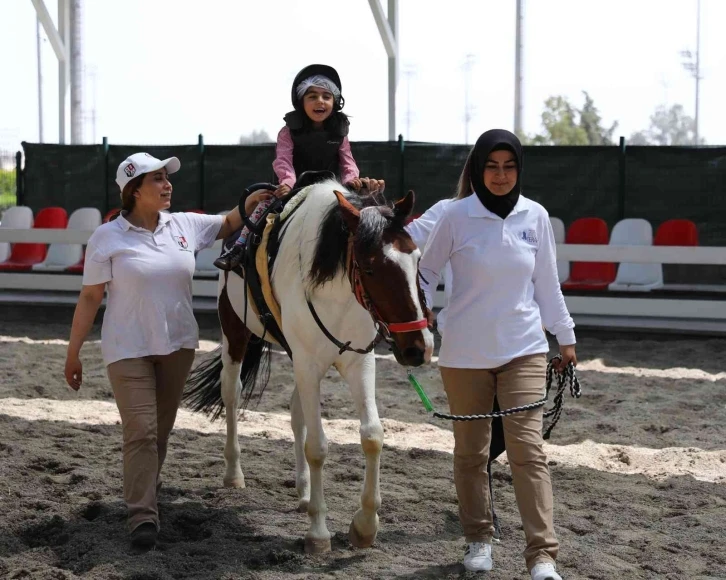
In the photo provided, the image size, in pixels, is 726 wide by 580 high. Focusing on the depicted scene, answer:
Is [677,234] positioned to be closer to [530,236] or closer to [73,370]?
[530,236]

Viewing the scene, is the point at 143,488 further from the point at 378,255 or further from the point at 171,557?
the point at 378,255

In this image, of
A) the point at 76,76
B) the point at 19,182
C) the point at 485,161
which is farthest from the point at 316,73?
the point at 76,76

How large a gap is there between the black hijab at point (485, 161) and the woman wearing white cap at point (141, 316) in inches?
56.4

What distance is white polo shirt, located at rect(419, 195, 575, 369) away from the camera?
3.79m

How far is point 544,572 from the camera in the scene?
11.6 feet

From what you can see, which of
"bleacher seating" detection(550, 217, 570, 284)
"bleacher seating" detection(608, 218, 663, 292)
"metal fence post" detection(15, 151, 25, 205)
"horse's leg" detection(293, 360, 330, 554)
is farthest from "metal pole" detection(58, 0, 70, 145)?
"horse's leg" detection(293, 360, 330, 554)

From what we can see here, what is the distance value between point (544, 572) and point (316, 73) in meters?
2.98

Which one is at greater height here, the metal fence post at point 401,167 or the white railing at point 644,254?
the metal fence post at point 401,167

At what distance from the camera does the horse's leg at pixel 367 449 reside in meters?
4.13

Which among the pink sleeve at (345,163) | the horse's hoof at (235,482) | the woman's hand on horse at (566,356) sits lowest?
the horse's hoof at (235,482)

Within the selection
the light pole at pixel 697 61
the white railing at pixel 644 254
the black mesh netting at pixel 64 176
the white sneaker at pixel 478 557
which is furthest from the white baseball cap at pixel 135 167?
the light pole at pixel 697 61

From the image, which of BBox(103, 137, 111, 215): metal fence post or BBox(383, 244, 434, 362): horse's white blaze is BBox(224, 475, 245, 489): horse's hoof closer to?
BBox(383, 244, 434, 362): horse's white blaze

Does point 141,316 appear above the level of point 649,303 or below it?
above

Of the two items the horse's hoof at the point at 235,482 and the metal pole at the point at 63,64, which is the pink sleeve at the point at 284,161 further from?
the metal pole at the point at 63,64
